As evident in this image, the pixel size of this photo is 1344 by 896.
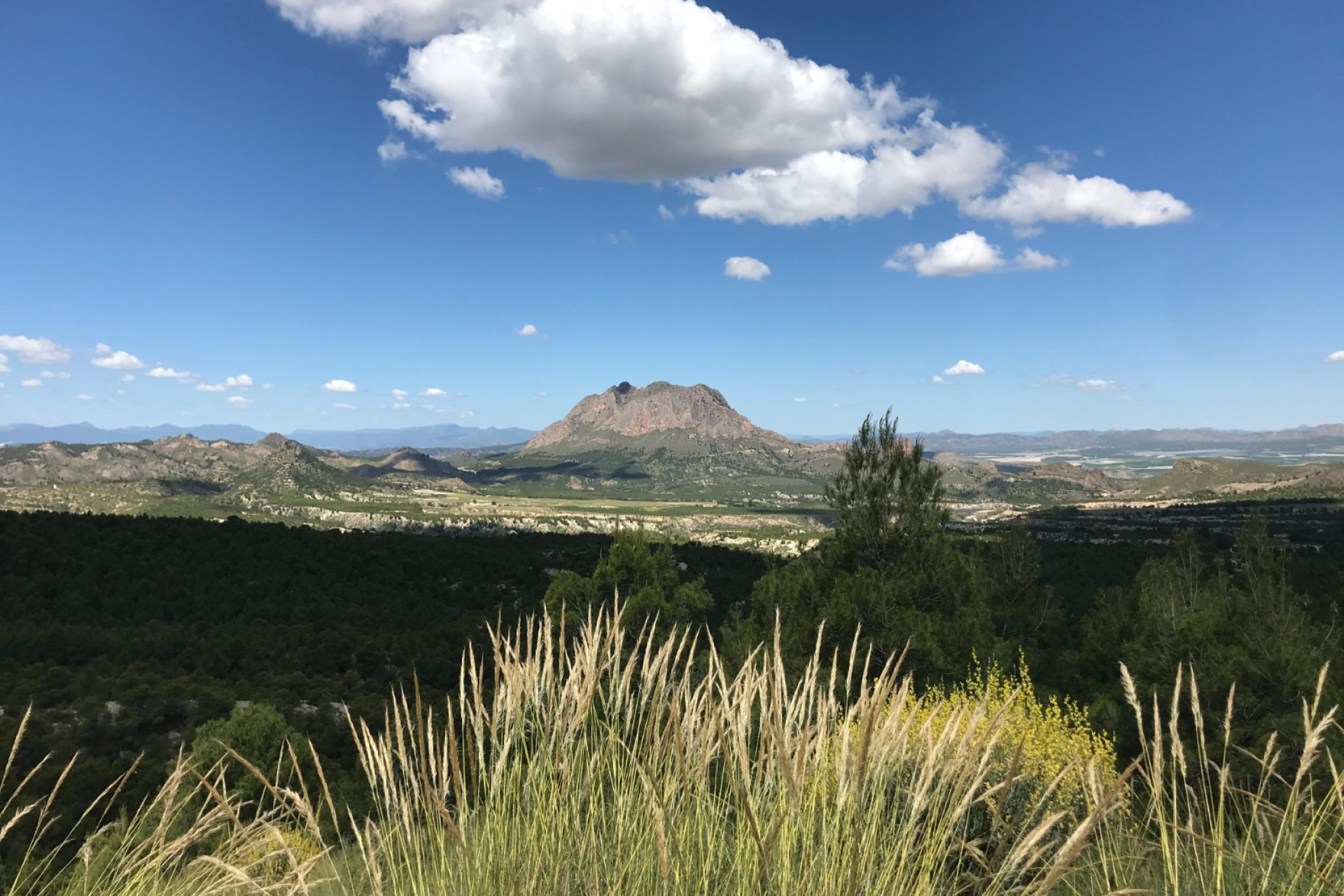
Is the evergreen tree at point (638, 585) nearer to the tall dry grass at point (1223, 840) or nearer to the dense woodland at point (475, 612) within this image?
the dense woodland at point (475, 612)

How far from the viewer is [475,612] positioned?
41.8 m

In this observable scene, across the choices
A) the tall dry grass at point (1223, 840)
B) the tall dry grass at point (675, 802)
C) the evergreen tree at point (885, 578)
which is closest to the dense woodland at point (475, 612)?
the evergreen tree at point (885, 578)

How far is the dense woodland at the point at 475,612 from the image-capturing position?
13.6 meters

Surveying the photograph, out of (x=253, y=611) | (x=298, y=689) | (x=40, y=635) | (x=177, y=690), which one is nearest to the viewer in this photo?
(x=177, y=690)

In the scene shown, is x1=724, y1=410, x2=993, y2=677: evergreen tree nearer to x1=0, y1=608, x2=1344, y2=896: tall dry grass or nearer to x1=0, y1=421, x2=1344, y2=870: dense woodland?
x1=0, y1=421, x2=1344, y2=870: dense woodland

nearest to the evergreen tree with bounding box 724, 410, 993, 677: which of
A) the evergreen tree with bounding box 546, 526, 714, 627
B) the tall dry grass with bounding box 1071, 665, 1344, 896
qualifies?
the evergreen tree with bounding box 546, 526, 714, 627

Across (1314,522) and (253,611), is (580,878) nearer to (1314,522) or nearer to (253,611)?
(253,611)

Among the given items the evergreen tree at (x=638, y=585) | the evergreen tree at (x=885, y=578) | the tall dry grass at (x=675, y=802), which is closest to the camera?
the tall dry grass at (x=675, y=802)

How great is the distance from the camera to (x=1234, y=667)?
13617 millimetres

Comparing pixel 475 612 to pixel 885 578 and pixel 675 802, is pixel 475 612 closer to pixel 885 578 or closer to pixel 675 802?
pixel 885 578

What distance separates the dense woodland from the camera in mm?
13586

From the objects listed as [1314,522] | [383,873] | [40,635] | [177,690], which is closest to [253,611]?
[40,635]

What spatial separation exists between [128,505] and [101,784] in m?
146

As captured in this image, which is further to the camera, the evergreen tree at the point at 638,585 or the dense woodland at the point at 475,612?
the evergreen tree at the point at 638,585
